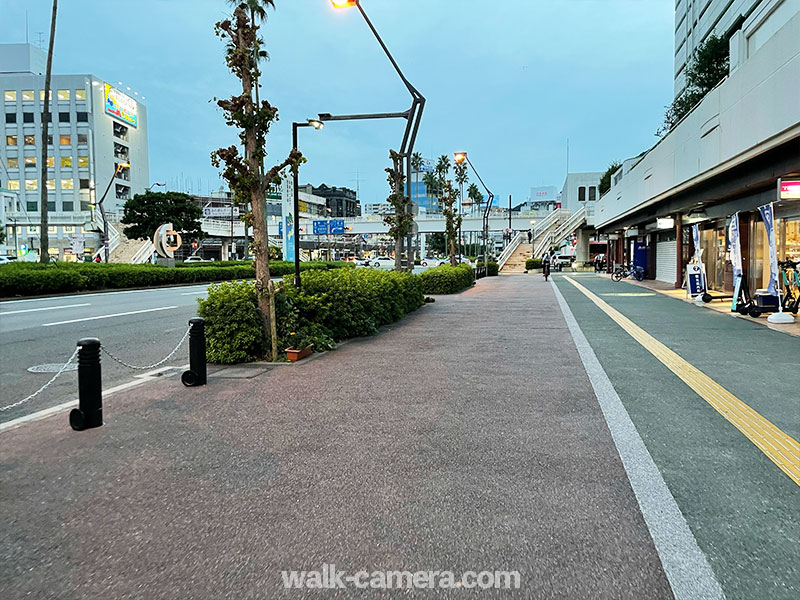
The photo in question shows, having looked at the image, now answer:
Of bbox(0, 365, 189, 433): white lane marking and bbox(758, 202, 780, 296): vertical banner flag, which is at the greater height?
bbox(758, 202, 780, 296): vertical banner flag

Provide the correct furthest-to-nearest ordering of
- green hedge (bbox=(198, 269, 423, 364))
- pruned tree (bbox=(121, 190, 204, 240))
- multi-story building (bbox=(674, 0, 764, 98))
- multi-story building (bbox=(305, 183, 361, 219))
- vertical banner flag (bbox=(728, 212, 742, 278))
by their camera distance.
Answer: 1. multi-story building (bbox=(305, 183, 361, 219))
2. pruned tree (bbox=(121, 190, 204, 240))
3. multi-story building (bbox=(674, 0, 764, 98))
4. vertical banner flag (bbox=(728, 212, 742, 278))
5. green hedge (bbox=(198, 269, 423, 364))

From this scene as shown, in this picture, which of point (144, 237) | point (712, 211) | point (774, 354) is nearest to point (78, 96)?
point (144, 237)

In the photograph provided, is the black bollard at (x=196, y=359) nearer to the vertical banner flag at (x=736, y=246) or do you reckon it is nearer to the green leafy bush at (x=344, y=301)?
the green leafy bush at (x=344, y=301)

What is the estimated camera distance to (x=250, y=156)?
8.46 meters

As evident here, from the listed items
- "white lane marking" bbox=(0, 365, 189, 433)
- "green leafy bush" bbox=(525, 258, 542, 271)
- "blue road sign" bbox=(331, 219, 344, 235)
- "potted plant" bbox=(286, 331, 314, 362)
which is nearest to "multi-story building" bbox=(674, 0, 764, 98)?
"green leafy bush" bbox=(525, 258, 542, 271)

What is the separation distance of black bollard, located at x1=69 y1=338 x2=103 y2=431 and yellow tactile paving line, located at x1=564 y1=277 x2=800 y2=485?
18.1ft

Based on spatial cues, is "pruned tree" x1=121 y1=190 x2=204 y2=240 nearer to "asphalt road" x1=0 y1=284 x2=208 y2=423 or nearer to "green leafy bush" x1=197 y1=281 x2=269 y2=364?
"asphalt road" x1=0 y1=284 x2=208 y2=423

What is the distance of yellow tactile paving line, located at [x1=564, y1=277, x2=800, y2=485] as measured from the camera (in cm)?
430

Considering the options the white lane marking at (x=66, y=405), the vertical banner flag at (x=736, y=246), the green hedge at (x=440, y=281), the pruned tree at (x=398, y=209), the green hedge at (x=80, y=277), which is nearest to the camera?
the white lane marking at (x=66, y=405)

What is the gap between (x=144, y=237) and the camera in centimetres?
6094

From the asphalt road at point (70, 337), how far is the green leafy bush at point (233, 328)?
0.88 m

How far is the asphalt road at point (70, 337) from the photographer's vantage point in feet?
23.2

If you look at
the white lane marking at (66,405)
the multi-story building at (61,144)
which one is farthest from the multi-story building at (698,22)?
the multi-story building at (61,144)

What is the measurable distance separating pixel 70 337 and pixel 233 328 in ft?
16.6
